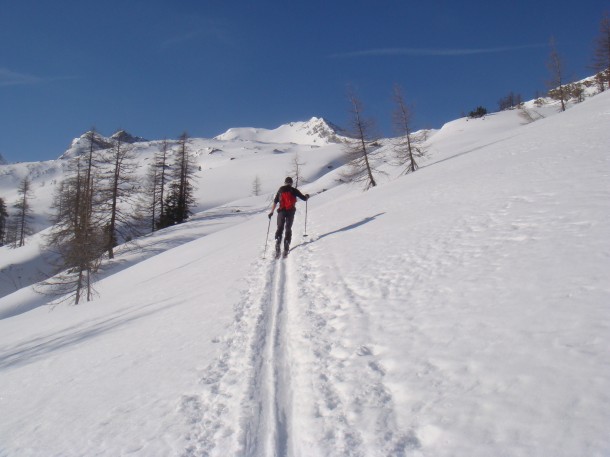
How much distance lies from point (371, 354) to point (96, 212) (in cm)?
2850

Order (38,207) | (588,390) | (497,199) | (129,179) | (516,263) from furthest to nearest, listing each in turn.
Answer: (38,207) < (129,179) < (497,199) < (516,263) < (588,390)

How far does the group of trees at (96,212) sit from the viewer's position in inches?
695

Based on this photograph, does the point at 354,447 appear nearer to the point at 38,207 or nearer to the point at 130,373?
the point at 130,373

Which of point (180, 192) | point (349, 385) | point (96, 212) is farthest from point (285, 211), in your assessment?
point (180, 192)

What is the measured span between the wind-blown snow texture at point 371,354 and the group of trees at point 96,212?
30.4ft

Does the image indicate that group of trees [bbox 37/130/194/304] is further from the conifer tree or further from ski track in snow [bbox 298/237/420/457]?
ski track in snow [bbox 298/237/420/457]

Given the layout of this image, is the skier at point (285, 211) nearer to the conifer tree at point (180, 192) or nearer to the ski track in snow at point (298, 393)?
the ski track in snow at point (298, 393)

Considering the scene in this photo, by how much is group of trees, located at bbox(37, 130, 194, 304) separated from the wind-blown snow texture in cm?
927

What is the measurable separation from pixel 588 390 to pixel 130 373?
16.4 ft

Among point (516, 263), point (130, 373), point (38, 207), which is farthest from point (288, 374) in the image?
point (38, 207)

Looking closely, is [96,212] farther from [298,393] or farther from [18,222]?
[18,222]

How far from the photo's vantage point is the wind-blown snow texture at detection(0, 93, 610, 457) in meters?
2.79

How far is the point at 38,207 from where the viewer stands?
90.6 m

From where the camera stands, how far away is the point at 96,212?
27.0 metres
